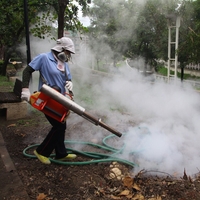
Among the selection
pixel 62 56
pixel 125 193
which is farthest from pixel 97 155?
pixel 62 56

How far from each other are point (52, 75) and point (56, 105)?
439 mm

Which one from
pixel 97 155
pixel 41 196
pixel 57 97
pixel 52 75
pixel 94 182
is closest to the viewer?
pixel 41 196

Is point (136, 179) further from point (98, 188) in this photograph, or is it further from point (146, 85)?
point (146, 85)

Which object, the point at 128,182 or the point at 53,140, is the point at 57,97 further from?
the point at 128,182

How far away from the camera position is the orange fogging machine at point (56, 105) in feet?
9.02

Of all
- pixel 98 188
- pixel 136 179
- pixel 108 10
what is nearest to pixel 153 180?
pixel 136 179

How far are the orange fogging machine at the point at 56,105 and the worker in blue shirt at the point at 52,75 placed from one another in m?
0.20

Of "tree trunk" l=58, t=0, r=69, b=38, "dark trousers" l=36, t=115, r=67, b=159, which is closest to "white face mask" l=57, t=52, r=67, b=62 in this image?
"dark trousers" l=36, t=115, r=67, b=159

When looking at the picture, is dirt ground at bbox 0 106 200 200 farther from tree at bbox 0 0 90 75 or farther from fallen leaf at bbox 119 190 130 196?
tree at bbox 0 0 90 75

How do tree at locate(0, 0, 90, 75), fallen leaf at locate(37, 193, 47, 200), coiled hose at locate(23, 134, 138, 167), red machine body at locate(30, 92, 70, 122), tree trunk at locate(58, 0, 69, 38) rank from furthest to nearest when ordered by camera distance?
tree at locate(0, 0, 90, 75) → tree trunk at locate(58, 0, 69, 38) → coiled hose at locate(23, 134, 138, 167) → red machine body at locate(30, 92, 70, 122) → fallen leaf at locate(37, 193, 47, 200)

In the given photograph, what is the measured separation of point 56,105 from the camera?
2.94m

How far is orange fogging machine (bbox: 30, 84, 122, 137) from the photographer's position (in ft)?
9.02

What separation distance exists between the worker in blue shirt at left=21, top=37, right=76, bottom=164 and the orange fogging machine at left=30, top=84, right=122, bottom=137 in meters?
0.20

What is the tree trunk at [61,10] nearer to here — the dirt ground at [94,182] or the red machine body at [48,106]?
the dirt ground at [94,182]
